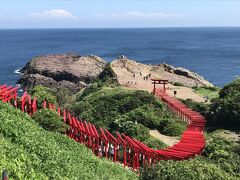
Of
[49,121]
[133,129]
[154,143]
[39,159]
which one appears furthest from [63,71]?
[39,159]

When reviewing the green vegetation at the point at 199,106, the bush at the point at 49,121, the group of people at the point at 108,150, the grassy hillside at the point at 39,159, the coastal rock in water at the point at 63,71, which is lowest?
the coastal rock in water at the point at 63,71

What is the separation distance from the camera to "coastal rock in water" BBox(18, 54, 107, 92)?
79375mm

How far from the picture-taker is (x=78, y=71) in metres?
83.1

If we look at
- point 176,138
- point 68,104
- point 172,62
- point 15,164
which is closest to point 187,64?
point 172,62

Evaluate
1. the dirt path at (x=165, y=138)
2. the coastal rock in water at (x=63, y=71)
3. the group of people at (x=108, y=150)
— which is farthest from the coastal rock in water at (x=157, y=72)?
the group of people at (x=108, y=150)

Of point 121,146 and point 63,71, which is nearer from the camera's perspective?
point 121,146

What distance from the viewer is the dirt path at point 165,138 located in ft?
94.0

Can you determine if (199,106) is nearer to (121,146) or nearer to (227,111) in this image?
(227,111)

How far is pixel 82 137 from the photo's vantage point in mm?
24359

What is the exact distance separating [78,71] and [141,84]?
33081mm

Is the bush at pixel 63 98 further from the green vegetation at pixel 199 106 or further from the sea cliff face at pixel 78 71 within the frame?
the sea cliff face at pixel 78 71

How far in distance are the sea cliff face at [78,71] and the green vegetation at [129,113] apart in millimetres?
21990

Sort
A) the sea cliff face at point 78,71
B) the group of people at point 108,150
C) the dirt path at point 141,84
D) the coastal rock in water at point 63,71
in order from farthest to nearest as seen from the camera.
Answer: the coastal rock in water at point 63,71
the sea cliff face at point 78,71
the dirt path at point 141,84
the group of people at point 108,150

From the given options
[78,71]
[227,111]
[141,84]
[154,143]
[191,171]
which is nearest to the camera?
[191,171]
